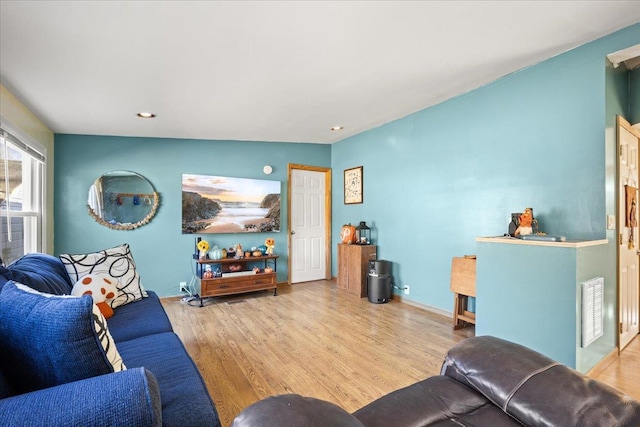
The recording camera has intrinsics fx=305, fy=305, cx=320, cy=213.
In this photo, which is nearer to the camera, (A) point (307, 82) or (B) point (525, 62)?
(B) point (525, 62)

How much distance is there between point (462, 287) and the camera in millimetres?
3049

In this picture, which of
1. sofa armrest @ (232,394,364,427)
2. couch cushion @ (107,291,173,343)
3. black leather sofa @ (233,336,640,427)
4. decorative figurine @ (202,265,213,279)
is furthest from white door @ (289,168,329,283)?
sofa armrest @ (232,394,364,427)

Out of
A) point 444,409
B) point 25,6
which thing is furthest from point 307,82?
point 444,409

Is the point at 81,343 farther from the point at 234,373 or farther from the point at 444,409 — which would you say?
the point at 234,373

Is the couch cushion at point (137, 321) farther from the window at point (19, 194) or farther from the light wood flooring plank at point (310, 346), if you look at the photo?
the window at point (19, 194)

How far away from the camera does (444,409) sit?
1.09 meters

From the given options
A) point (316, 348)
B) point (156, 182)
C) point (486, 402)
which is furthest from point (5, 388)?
point (156, 182)

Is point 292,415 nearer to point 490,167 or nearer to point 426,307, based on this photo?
point 490,167

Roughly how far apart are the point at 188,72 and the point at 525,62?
9.21 feet

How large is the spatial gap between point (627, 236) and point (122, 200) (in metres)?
5.48

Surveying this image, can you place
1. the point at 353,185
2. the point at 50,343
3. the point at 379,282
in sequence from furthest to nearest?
the point at 353,185 → the point at 379,282 → the point at 50,343

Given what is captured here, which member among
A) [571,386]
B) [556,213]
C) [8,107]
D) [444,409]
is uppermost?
[8,107]

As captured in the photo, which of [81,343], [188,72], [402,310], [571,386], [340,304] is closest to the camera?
[81,343]

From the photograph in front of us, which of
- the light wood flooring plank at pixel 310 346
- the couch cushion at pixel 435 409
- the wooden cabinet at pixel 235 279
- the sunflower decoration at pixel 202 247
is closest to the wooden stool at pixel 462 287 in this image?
the light wood flooring plank at pixel 310 346
